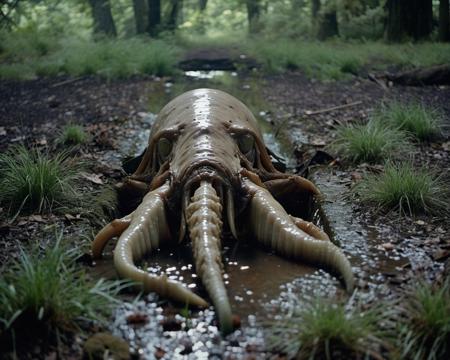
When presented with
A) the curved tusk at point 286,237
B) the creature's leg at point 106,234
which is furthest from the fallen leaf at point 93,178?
the curved tusk at point 286,237

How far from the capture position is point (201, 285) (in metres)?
3.17

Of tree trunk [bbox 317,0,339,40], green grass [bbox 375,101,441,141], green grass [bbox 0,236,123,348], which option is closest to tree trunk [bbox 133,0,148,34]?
tree trunk [bbox 317,0,339,40]

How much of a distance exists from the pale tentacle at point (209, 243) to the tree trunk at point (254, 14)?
18.8m

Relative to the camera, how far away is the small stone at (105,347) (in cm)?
253

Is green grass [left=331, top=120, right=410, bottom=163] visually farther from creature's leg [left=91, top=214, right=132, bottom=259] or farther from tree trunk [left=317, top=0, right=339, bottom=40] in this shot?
tree trunk [left=317, top=0, right=339, bottom=40]

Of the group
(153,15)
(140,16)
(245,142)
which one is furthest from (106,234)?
(140,16)

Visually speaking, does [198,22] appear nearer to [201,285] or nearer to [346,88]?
[346,88]

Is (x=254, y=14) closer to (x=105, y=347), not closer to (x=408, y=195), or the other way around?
(x=408, y=195)

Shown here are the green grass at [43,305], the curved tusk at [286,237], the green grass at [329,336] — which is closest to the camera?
the green grass at [329,336]

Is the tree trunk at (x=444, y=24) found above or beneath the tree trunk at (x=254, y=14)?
above

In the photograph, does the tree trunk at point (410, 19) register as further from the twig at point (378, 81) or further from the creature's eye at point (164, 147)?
the creature's eye at point (164, 147)

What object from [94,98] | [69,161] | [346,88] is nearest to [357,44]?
[346,88]

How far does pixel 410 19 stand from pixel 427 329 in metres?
12.0

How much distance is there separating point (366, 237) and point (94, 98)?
21.2 feet
